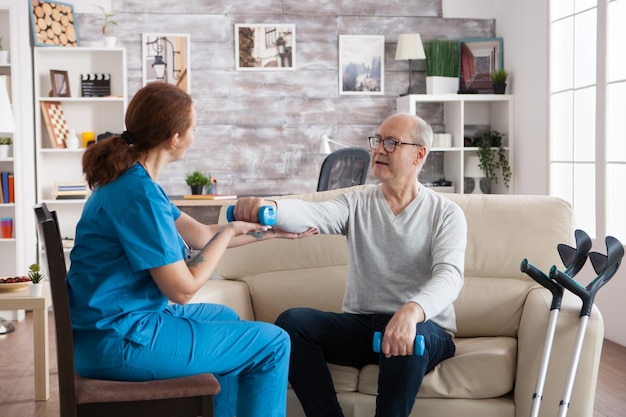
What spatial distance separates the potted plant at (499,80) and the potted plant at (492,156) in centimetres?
32

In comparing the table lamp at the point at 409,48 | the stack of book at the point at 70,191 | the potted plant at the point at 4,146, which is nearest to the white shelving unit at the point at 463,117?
the table lamp at the point at 409,48

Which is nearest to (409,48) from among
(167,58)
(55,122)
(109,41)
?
(167,58)

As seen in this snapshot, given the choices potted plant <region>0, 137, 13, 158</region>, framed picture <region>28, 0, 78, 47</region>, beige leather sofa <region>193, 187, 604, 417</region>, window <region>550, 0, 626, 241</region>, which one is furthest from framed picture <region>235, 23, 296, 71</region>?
beige leather sofa <region>193, 187, 604, 417</region>

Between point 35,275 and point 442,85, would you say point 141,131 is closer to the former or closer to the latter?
point 35,275

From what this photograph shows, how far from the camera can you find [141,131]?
232 centimetres

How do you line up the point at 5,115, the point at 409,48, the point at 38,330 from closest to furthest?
1. the point at 38,330
2. the point at 5,115
3. the point at 409,48

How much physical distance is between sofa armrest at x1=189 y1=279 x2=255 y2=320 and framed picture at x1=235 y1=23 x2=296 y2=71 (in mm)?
3490

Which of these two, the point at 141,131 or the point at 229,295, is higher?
the point at 141,131

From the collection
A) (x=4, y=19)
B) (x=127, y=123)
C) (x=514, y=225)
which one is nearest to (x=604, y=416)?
(x=514, y=225)

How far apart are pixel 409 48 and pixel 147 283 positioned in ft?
14.7

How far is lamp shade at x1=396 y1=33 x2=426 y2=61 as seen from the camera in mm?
6363

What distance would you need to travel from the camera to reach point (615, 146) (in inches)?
193

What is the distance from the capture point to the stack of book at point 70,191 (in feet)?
19.7

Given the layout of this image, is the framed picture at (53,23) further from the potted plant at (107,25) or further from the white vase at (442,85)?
the white vase at (442,85)
